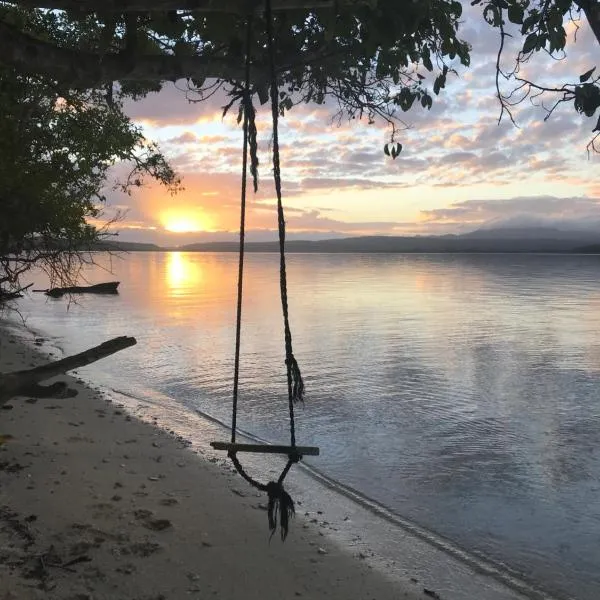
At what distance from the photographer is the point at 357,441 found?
1000 cm

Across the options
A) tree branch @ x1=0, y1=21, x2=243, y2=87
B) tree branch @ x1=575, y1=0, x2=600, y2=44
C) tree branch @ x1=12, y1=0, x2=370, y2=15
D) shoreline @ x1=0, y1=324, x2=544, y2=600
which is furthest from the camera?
shoreline @ x1=0, y1=324, x2=544, y2=600

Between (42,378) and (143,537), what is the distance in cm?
233

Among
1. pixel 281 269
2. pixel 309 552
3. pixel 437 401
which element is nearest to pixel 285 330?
pixel 281 269

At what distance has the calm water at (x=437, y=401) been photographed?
7.03 meters

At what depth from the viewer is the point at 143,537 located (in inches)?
193

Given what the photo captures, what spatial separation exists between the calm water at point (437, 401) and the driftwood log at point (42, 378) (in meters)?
4.94

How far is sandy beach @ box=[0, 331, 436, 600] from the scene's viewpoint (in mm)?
4148

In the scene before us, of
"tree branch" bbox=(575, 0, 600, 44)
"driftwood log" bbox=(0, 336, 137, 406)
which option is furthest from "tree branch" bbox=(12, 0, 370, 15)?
"driftwood log" bbox=(0, 336, 137, 406)

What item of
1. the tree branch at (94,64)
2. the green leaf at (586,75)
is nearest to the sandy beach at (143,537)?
the tree branch at (94,64)

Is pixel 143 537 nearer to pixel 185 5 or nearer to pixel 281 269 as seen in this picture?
pixel 281 269

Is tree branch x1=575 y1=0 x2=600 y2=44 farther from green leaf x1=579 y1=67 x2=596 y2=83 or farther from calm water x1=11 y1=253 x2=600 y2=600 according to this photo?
calm water x1=11 y1=253 x2=600 y2=600

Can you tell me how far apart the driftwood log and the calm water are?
494cm

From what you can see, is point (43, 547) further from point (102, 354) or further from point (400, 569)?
point (400, 569)

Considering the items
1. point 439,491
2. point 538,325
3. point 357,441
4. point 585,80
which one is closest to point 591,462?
point 439,491
